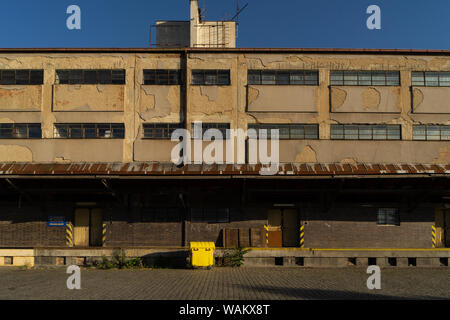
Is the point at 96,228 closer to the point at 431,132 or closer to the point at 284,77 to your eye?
the point at 284,77

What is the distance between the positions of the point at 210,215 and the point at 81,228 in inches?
255

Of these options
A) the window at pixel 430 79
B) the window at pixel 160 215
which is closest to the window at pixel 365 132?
the window at pixel 430 79

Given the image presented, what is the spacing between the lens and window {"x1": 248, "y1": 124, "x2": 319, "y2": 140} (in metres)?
17.4

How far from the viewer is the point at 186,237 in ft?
54.2

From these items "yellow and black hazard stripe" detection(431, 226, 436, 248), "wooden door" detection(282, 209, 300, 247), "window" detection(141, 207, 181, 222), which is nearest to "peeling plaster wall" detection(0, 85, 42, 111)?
"window" detection(141, 207, 181, 222)

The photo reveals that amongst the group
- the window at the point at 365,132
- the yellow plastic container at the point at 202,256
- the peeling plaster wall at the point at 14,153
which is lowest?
the yellow plastic container at the point at 202,256

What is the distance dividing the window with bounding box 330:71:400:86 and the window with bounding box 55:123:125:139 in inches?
441

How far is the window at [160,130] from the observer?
57.2 feet

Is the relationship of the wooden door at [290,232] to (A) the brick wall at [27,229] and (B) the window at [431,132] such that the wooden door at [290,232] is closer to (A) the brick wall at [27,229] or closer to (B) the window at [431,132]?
(B) the window at [431,132]

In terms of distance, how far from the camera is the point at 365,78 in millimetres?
17688

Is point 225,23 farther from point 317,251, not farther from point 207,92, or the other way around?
point 317,251

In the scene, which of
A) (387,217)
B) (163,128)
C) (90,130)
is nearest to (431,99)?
(387,217)

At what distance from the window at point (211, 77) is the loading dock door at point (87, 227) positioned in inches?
329

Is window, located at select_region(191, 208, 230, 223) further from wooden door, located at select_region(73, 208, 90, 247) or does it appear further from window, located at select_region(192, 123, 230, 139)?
wooden door, located at select_region(73, 208, 90, 247)
